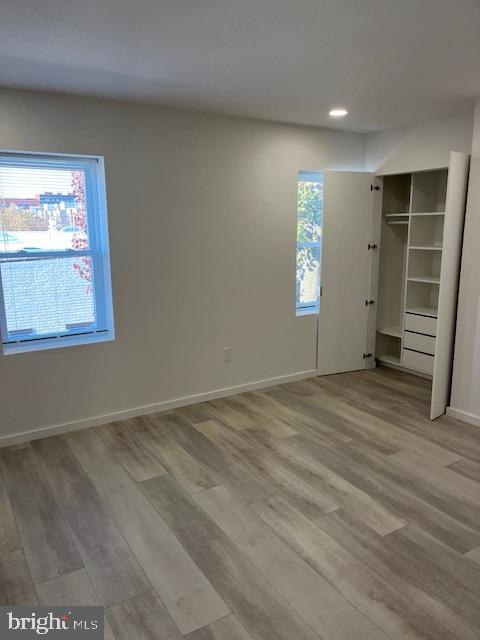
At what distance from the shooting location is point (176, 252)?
13.0 feet

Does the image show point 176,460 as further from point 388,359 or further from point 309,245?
point 388,359

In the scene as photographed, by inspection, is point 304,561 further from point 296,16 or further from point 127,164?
point 127,164

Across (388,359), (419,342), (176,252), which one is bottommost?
(388,359)

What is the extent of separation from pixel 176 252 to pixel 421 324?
99.9 inches

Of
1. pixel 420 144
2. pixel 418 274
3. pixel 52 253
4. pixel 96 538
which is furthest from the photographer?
pixel 418 274

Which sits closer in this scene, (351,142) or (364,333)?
(351,142)

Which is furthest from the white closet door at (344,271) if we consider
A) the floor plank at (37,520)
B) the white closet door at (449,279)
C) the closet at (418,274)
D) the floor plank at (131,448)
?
the floor plank at (37,520)

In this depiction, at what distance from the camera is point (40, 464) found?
126 inches

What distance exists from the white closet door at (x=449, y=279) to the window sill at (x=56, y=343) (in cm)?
265

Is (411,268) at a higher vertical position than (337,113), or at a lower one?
lower

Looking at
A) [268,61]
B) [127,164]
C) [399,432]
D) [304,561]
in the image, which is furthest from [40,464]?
[268,61]

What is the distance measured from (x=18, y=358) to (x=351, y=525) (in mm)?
2532

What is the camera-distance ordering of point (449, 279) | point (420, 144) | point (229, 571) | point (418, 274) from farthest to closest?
point (418, 274), point (420, 144), point (449, 279), point (229, 571)

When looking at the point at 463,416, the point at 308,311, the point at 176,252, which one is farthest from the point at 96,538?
the point at 308,311
